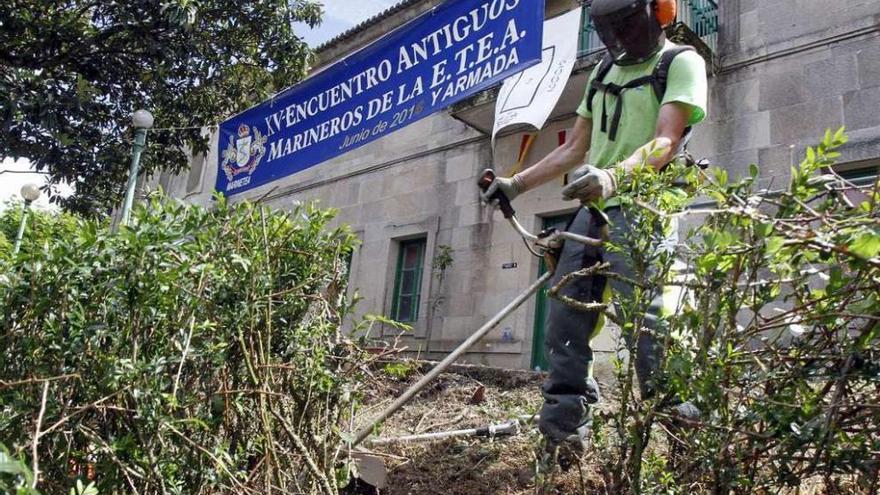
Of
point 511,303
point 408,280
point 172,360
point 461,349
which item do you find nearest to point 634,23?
point 511,303

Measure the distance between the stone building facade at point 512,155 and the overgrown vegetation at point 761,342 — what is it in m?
3.52

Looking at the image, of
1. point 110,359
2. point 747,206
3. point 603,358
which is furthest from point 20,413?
point 603,358

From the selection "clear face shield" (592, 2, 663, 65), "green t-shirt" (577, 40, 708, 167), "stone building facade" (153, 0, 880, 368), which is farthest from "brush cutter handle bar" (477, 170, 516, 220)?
"stone building facade" (153, 0, 880, 368)

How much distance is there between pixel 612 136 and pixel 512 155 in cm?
695

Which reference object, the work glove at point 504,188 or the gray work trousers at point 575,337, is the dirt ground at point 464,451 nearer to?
the gray work trousers at point 575,337

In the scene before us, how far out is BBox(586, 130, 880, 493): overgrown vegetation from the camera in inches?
53.9

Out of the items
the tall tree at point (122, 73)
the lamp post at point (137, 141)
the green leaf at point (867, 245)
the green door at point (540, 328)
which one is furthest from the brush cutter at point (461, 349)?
the green door at point (540, 328)

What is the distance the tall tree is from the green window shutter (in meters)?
3.43

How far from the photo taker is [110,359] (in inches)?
76.7

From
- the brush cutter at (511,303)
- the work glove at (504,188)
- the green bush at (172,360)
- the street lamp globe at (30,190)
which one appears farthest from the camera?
the street lamp globe at (30,190)

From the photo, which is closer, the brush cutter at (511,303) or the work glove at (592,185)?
the work glove at (592,185)

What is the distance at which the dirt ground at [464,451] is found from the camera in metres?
3.15

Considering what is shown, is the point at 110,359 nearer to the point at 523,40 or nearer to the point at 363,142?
the point at 523,40

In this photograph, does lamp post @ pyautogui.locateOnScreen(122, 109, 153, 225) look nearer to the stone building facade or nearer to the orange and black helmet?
the stone building facade
